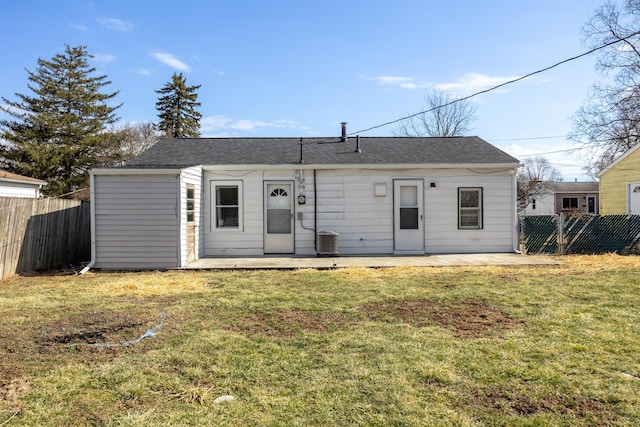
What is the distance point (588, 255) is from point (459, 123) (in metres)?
22.7

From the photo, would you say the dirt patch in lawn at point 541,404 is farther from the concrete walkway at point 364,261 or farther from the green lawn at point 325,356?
the concrete walkway at point 364,261

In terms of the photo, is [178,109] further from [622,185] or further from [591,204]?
[591,204]

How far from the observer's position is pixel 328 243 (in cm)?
1123

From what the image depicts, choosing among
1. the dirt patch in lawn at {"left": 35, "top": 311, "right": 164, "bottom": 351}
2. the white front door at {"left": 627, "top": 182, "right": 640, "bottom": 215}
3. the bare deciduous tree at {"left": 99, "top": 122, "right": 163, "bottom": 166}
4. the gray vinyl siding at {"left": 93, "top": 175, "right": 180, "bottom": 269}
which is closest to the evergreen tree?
the bare deciduous tree at {"left": 99, "top": 122, "right": 163, "bottom": 166}

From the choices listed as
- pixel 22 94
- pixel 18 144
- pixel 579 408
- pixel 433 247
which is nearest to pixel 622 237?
pixel 433 247

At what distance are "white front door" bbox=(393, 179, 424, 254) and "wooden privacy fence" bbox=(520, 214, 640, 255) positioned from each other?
304 centimetres

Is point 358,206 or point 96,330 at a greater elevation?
point 358,206

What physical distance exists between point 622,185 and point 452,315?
13837 millimetres

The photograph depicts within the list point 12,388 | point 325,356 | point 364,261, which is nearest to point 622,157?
point 364,261

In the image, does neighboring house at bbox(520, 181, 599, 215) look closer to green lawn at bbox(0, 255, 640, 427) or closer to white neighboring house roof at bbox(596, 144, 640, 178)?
white neighboring house roof at bbox(596, 144, 640, 178)

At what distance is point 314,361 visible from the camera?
3.85 metres

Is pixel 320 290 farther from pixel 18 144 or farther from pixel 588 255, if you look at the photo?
pixel 18 144

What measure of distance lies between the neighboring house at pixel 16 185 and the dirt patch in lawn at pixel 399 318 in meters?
17.0

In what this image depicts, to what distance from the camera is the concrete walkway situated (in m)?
9.81
